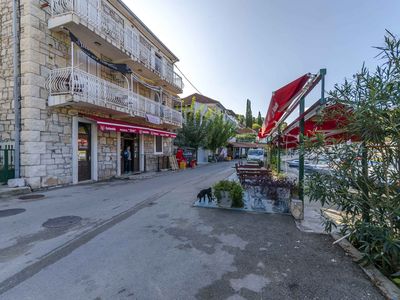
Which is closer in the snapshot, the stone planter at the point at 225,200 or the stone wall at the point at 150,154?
the stone planter at the point at 225,200

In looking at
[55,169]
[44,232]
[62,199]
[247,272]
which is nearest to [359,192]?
[247,272]

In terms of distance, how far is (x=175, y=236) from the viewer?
4473 mm

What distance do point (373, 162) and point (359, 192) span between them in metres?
0.50

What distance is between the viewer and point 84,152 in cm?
1143

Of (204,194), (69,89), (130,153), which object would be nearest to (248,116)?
(130,153)

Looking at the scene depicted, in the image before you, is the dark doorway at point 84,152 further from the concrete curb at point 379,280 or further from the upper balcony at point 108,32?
the concrete curb at point 379,280

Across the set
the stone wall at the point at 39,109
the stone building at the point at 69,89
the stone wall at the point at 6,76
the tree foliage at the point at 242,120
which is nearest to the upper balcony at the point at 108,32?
the stone building at the point at 69,89

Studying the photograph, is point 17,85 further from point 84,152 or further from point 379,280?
point 379,280

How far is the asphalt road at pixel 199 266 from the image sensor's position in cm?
273

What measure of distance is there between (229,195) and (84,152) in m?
8.45

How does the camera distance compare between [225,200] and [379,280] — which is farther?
[225,200]

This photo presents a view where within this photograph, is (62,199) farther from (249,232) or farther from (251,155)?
(251,155)

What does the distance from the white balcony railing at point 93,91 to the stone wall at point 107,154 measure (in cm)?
186

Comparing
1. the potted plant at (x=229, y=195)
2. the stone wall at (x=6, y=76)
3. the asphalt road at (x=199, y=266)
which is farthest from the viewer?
the stone wall at (x=6, y=76)
